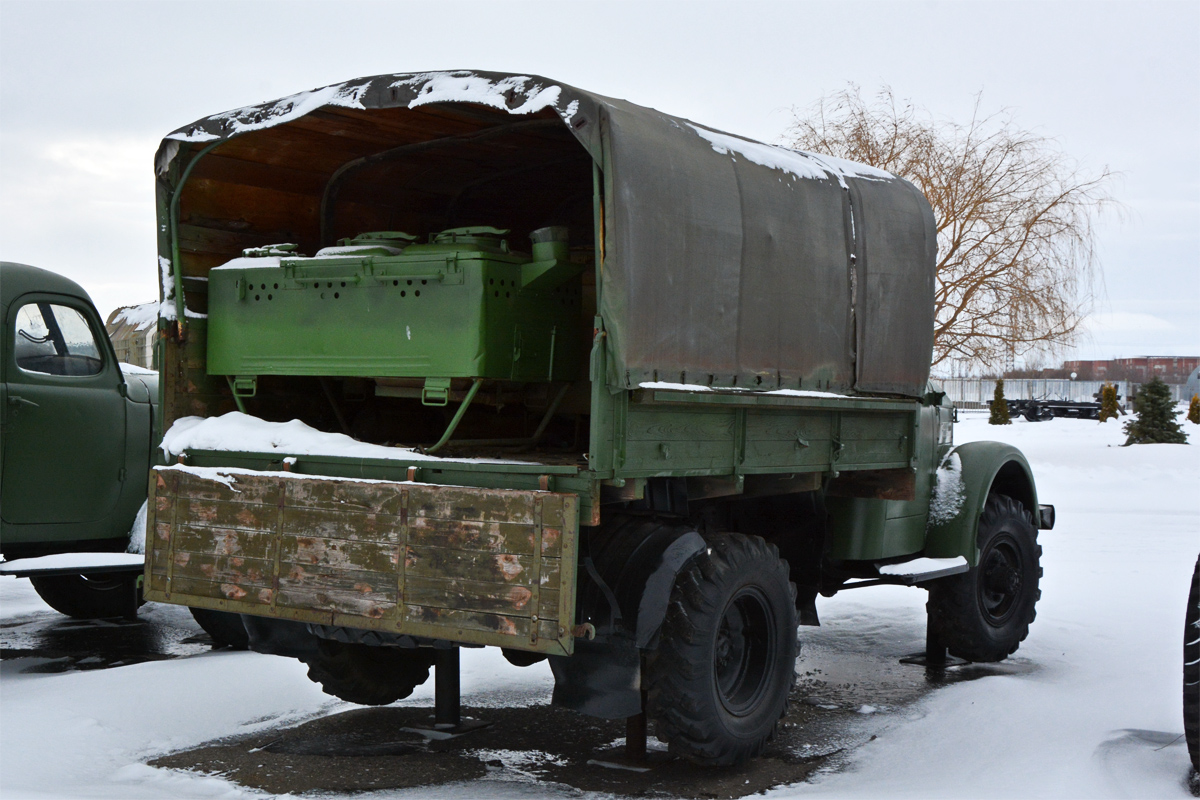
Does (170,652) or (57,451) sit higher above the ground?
(57,451)

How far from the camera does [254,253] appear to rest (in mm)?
6184

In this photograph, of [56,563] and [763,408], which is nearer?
[763,408]

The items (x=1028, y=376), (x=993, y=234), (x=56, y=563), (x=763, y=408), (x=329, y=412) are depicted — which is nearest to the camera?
(x=763, y=408)

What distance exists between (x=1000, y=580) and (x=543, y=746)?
351 centimetres

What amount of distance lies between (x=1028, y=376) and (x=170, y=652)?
214ft

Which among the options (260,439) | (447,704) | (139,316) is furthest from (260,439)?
(139,316)

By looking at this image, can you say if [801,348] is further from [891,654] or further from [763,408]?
[891,654]

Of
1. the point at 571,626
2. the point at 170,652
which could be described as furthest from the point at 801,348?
the point at 170,652

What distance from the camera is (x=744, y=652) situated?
577 centimetres

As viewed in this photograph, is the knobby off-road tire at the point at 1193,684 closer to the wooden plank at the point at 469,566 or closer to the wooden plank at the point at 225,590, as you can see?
the wooden plank at the point at 469,566

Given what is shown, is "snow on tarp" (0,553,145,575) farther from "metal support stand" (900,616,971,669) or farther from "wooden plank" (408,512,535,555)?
"metal support stand" (900,616,971,669)

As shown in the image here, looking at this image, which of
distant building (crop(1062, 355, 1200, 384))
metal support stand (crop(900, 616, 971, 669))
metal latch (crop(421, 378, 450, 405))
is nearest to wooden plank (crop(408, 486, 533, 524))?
metal latch (crop(421, 378, 450, 405))

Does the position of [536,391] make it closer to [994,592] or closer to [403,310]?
[403,310]

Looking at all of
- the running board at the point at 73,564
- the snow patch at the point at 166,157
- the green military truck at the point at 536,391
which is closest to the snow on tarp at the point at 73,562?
the running board at the point at 73,564
